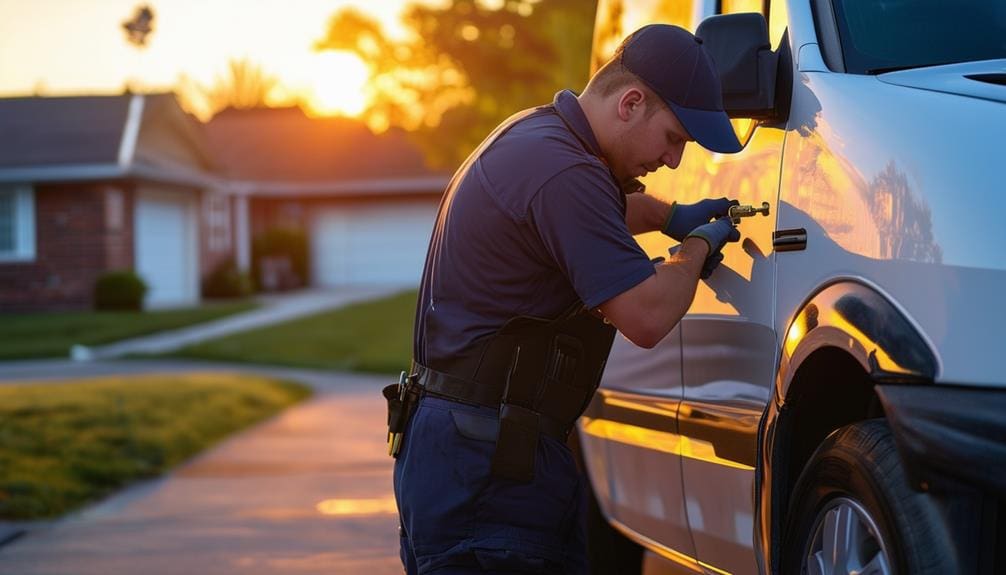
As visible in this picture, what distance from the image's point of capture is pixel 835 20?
3.86 metres

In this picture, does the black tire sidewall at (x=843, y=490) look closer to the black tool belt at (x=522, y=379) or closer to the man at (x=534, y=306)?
the man at (x=534, y=306)

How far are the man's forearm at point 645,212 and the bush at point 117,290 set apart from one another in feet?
84.8

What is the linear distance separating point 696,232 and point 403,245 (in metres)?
41.0

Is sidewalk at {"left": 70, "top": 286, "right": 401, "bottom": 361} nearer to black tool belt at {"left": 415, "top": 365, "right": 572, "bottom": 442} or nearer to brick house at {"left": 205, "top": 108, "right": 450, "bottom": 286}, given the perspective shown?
brick house at {"left": 205, "top": 108, "right": 450, "bottom": 286}

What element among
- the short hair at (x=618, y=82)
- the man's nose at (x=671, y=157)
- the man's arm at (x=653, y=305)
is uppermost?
the short hair at (x=618, y=82)

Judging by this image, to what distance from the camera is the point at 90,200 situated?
30078 mm

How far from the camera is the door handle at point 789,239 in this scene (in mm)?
3646

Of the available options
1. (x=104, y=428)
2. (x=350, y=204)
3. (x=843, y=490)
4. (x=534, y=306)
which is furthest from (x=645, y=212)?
(x=350, y=204)

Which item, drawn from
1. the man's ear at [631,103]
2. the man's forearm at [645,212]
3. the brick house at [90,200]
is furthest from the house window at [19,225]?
the man's ear at [631,103]

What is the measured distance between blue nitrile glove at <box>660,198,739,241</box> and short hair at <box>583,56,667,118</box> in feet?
1.80

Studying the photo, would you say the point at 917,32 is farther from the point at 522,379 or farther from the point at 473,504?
the point at 473,504

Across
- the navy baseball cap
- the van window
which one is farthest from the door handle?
the van window

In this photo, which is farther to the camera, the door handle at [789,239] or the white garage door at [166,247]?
the white garage door at [166,247]

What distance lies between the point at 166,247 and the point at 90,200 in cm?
376
